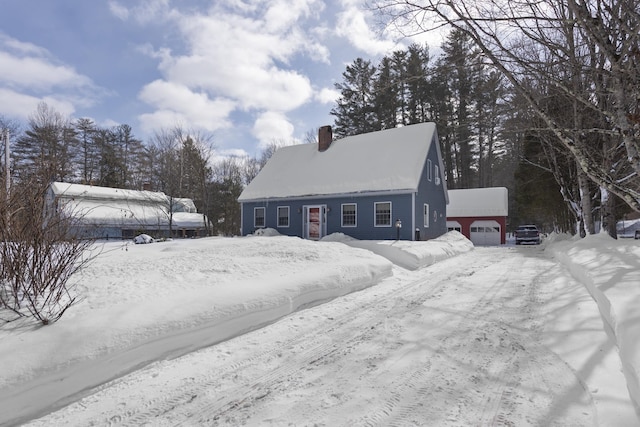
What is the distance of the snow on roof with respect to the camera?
1733 centimetres

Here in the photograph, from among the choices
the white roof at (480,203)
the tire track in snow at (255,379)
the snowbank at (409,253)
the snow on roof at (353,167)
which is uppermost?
the snow on roof at (353,167)

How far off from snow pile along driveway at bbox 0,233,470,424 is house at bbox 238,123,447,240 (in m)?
9.66

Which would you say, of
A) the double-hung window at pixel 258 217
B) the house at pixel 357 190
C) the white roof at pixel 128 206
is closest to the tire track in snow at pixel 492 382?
the house at pixel 357 190

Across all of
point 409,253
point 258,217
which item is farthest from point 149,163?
point 409,253

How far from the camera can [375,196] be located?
56.7 ft

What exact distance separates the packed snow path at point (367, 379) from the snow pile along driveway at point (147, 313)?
0.67 ft

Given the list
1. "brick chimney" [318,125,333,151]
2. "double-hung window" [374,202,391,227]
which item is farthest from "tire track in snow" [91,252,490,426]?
"brick chimney" [318,125,333,151]

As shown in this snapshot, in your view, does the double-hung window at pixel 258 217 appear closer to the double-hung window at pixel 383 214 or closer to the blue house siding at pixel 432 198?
the double-hung window at pixel 383 214

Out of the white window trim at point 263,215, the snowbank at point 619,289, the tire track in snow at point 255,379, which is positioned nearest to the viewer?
the tire track in snow at point 255,379

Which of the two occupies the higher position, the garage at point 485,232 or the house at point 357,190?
the house at point 357,190

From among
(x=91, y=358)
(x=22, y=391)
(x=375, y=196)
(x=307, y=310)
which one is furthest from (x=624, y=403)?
(x=375, y=196)

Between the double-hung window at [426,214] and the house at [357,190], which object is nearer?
the house at [357,190]

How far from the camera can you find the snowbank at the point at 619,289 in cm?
313

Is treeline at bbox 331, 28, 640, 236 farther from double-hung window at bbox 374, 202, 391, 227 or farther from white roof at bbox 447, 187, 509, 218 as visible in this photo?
double-hung window at bbox 374, 202, 391, 227
